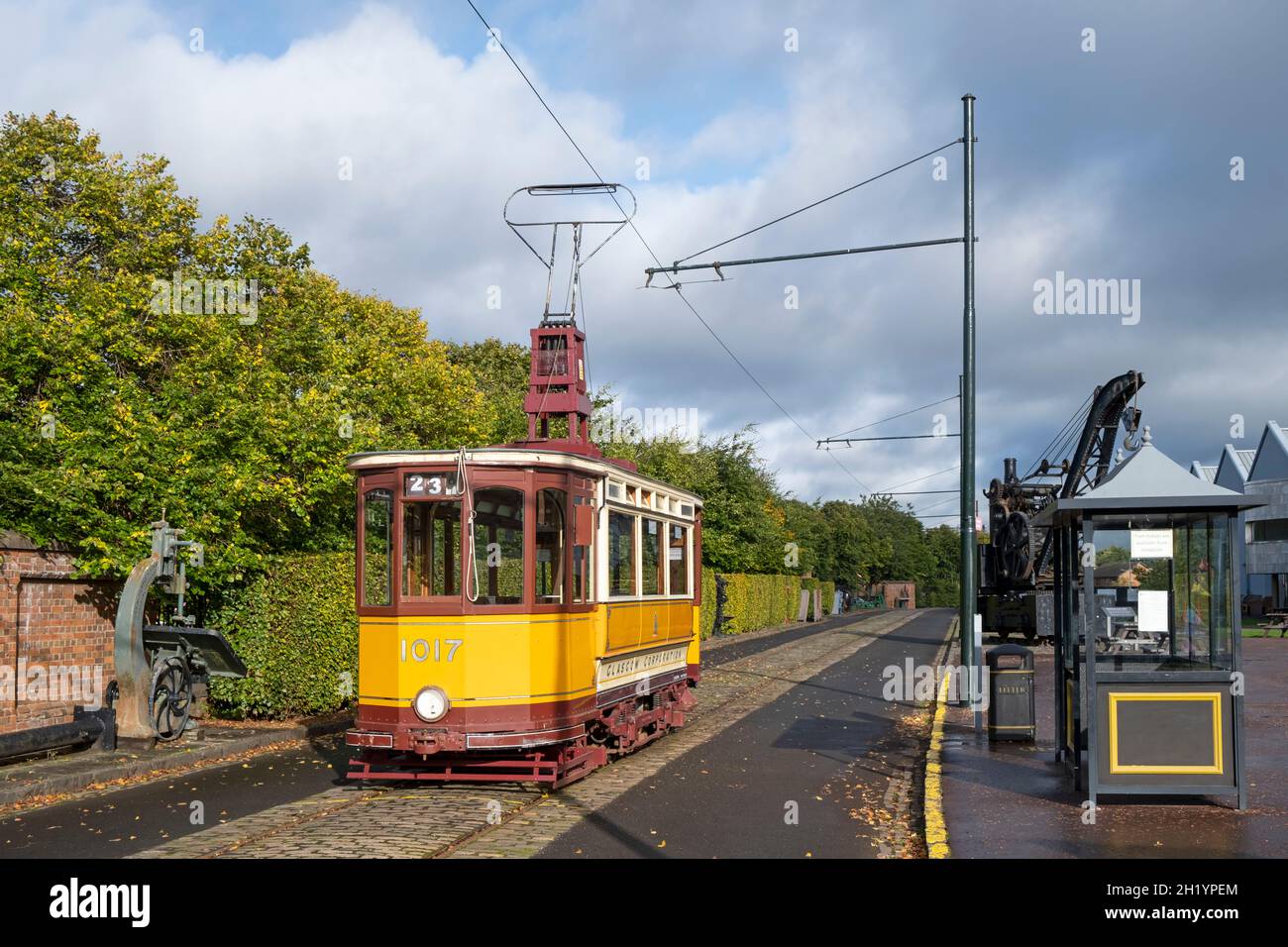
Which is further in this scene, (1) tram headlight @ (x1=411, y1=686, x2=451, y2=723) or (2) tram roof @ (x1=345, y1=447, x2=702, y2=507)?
(2) tram roof @ (x1=345, y1=447, x2=702, y2=507)

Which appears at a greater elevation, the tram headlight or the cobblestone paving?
the tram headlight

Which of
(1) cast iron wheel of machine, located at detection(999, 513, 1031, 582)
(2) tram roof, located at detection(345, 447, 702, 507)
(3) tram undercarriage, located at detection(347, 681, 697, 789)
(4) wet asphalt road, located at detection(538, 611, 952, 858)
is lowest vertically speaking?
(4) wet asphalt road, located at detection(538, 611, 952, 858)

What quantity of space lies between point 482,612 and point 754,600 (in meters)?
39.3

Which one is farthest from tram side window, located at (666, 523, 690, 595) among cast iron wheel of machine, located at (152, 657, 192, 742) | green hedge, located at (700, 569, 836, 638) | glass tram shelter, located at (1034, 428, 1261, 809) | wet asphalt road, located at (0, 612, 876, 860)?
green hedge, located at (700, 569, 836, 638)

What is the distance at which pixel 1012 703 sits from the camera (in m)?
13.8

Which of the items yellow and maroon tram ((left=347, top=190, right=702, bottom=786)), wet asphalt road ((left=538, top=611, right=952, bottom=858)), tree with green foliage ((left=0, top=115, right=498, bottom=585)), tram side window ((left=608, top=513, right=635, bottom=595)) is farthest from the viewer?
tree with green foliage ((left=0, top=115, right=498, bottom=585))

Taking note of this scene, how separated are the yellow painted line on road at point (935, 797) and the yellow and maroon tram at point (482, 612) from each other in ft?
10.6

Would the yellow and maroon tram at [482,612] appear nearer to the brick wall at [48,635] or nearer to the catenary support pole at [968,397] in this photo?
the brick wall at [48,635]

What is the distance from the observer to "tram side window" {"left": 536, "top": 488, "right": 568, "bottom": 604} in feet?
36.4

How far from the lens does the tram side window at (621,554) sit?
1243cm

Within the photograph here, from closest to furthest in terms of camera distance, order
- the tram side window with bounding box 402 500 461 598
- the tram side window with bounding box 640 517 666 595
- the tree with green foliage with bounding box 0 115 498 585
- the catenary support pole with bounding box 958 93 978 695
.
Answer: the tram side window with bounding box 402 500 461 598
the tram side window with bounding box 640 517 666 595
the tree with green foliage with bounding box 0 115 498 585
the catenary support pole with bounding box 958 93 978 695

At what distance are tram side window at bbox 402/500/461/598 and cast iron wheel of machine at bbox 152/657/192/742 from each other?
441cm

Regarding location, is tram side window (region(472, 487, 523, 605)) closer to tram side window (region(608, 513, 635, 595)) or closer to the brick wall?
tram side window (region(608, 513, 635, 595))
